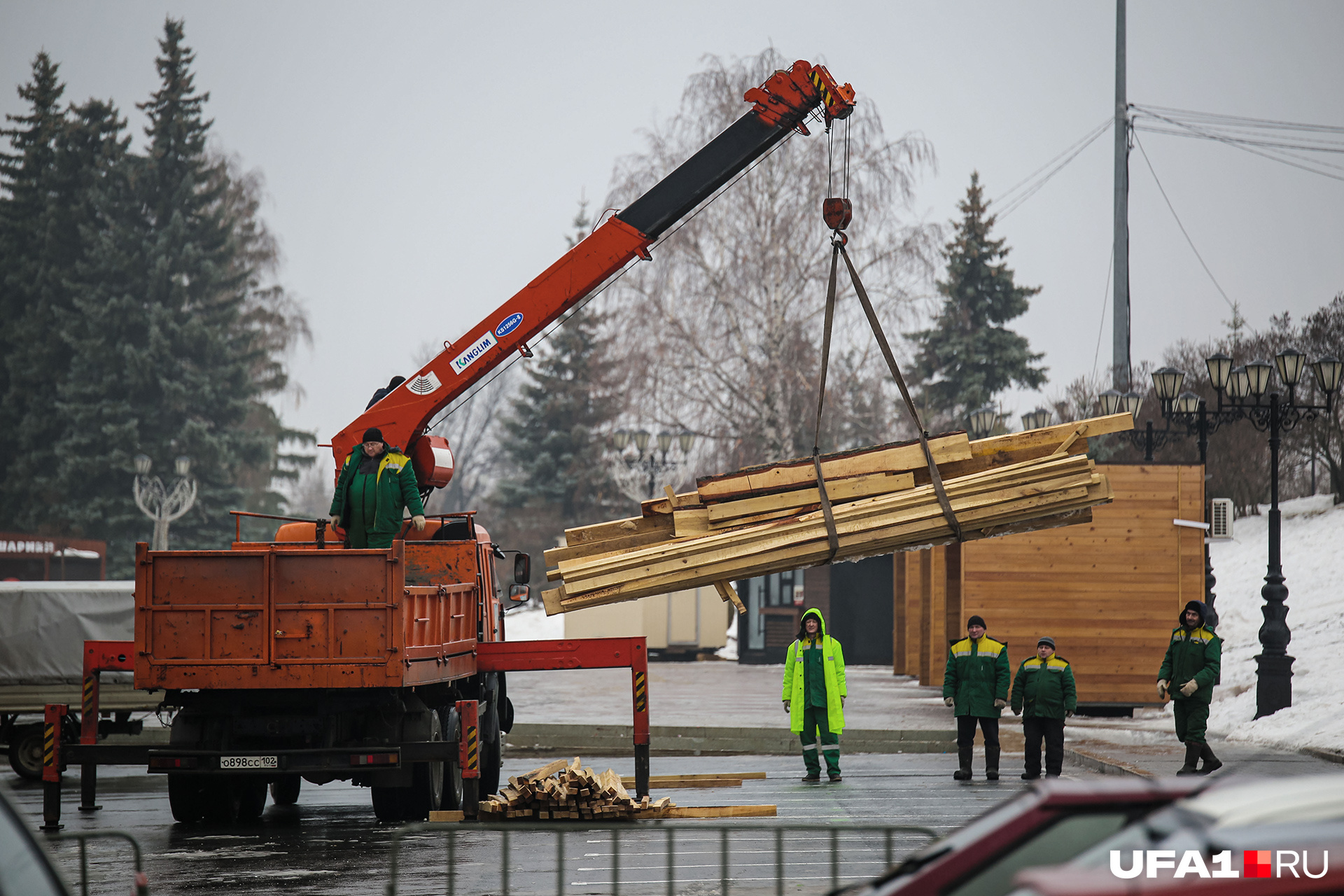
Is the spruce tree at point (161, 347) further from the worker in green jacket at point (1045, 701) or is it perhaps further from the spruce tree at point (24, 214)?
the worker in green jacket at point (1045, 701)

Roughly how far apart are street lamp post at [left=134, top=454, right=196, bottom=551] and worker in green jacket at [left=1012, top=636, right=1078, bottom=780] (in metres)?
31.4

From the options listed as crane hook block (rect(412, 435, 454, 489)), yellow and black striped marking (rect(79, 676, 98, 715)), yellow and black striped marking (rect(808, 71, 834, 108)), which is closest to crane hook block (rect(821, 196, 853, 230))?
yellow and black striped marking (rect(808, 71, 834, 108))

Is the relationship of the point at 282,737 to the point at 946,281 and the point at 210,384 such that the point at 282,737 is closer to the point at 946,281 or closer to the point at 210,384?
the point at 210,384

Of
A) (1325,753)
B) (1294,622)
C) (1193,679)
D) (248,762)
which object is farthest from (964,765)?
(1294,622)

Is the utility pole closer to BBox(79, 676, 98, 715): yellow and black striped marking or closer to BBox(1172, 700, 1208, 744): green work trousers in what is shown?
BBox(1172, 700, 1208, 744): green work trousers

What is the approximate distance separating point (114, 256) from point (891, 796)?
41552 millimetres

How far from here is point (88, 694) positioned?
37.0ft

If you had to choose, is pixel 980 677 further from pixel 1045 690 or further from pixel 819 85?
pixel 819 85

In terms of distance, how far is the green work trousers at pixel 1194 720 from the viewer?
42.2 feet

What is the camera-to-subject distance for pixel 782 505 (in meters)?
10.9

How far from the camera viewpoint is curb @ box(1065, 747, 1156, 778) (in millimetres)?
13383

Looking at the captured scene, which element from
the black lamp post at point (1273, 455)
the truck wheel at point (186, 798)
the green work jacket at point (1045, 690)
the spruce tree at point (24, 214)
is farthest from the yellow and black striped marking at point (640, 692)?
the spruce tree at point (24, 214)

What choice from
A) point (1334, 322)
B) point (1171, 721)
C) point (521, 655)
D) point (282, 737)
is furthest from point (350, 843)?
point (1334, 322)

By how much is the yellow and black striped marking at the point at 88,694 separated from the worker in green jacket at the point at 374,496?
7.82 feet
